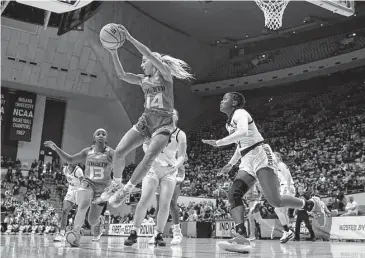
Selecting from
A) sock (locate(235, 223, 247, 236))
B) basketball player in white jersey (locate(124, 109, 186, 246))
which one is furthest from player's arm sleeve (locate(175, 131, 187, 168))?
sock (locate(235, 223, 247, 236))

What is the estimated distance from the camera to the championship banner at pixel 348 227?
1180cm

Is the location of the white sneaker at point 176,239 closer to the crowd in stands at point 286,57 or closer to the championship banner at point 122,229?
the championship banner at point 122,229

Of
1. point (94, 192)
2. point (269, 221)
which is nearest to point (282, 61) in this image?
point (269, 221)

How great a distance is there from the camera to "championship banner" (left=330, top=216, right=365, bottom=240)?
1180 cm

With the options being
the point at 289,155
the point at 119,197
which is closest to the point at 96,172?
the point at 119,197

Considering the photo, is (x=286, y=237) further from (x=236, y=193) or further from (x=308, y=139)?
(x=308, y=139)

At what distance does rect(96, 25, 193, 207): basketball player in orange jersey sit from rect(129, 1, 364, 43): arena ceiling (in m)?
24.0

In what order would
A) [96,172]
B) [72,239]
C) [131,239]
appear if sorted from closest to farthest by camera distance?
[72,239] < [131,239] < [96,172]

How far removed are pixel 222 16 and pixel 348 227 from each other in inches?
847

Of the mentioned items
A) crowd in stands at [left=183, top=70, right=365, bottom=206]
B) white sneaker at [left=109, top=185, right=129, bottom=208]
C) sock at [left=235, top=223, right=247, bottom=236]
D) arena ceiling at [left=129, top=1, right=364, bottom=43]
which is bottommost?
sock at [left=235, top=223, right=247, bottom=236]

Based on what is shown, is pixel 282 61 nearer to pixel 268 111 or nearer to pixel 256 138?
pixel 268 111

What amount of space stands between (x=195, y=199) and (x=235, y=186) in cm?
1608

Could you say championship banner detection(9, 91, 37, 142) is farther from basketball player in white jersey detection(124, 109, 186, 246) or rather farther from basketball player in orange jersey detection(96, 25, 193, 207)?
basketball player in orange jersey detection(96, 25, 193, 207)

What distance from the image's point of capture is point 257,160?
5.25 metres
